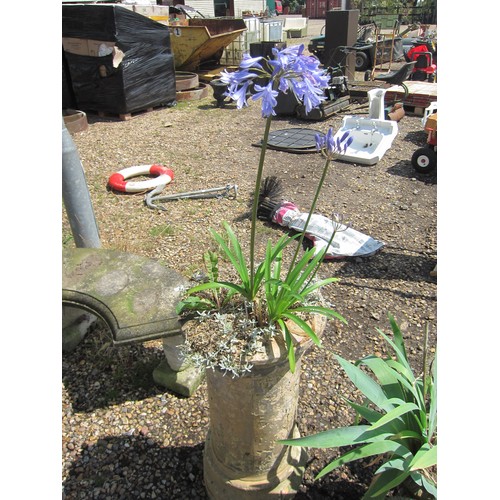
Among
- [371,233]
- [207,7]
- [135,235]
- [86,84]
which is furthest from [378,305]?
[207,7]

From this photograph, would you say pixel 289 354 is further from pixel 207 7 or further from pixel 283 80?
pixel 207 7

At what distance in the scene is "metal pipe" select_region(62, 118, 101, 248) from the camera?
9.95 ft

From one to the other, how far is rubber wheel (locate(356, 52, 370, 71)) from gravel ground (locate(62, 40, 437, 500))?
18.3 feet

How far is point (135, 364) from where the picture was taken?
2787 millimetres

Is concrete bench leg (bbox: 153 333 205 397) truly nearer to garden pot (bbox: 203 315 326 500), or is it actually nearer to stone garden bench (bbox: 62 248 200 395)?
stone garden bench (bbox: 62 248 200 395)

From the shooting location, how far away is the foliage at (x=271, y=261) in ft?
4.00

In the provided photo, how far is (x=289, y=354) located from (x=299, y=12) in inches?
1904

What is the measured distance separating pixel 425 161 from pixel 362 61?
7863mm

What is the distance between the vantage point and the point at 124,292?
2496 millimetres

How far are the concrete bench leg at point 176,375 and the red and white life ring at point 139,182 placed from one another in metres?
3.00

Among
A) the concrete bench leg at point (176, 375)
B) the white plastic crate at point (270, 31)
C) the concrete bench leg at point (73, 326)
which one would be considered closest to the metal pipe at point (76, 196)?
the concrete bench leg at point (73, 326)

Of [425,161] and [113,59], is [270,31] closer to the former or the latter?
[113,59]

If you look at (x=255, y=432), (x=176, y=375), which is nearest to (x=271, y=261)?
(x=255, y=432)

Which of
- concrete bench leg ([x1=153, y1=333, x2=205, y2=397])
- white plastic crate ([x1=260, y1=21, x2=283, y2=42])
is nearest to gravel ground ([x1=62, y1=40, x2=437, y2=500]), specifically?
concrete bench leg ([x1=153, y1=333, x2=205, y2=397])
